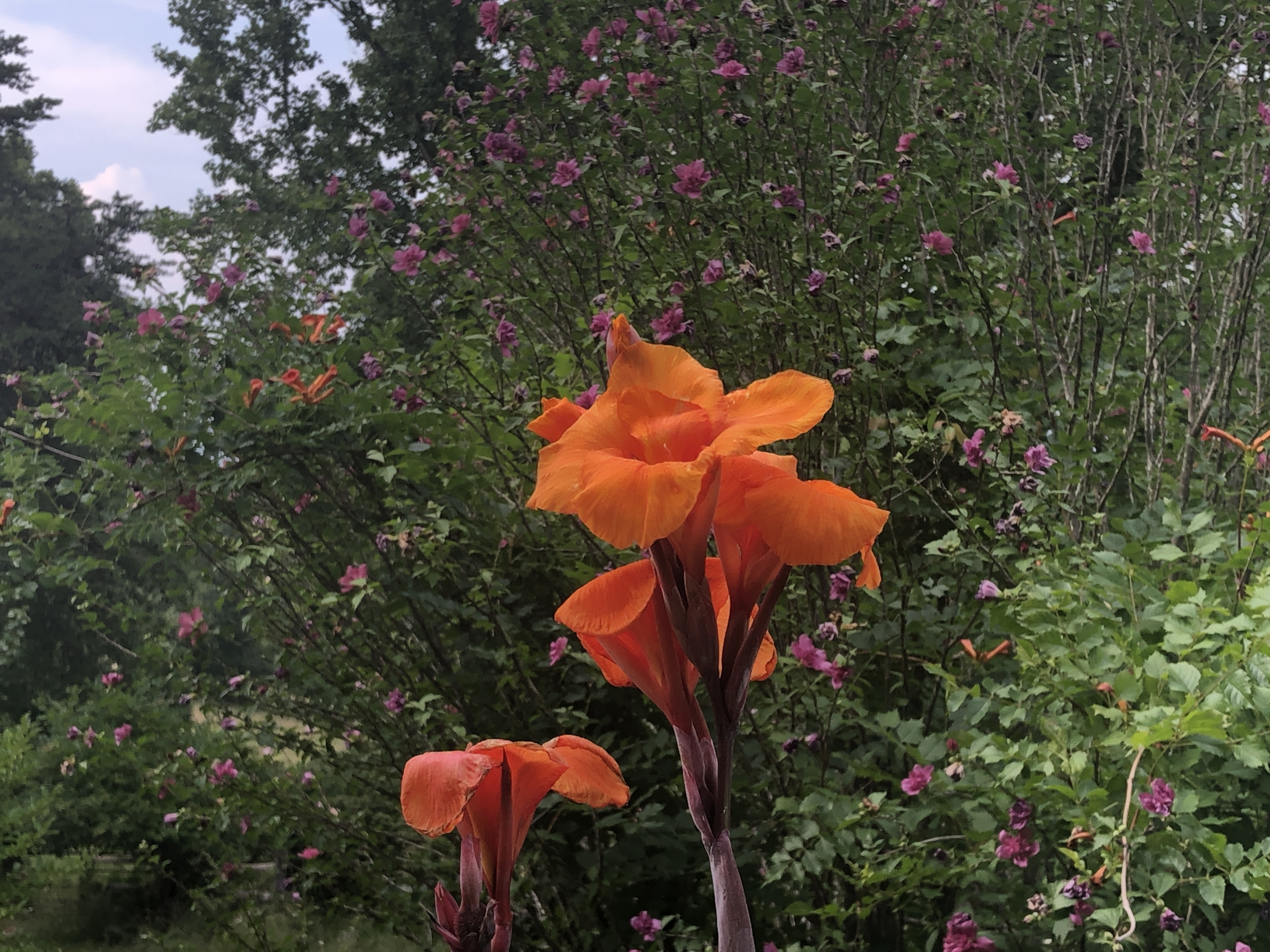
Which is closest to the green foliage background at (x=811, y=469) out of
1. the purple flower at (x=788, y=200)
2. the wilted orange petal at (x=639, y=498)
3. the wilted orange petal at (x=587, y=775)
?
the purple flower at (x=788, y=200)

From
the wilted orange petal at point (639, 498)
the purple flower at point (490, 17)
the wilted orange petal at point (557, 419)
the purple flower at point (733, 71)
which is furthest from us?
the purple flower at point (490, 17)

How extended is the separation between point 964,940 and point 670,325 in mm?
1538

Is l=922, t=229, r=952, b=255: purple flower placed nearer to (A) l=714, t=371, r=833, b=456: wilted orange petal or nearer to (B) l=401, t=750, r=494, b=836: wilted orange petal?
(A) l=714, t=371, r=833, b=456: wilted orange petal

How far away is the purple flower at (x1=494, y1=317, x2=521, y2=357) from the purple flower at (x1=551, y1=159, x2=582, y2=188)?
0.47m

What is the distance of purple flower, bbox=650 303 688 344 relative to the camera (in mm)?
2350

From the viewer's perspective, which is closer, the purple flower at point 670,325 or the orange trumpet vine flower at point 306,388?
the purple flower at point 670,325

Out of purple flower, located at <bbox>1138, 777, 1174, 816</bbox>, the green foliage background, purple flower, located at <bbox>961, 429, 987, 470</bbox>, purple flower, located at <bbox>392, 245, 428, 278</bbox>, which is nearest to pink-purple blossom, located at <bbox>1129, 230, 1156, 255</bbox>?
the green foliage background

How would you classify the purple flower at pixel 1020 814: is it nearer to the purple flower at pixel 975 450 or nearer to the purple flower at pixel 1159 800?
the purple flower at pixel 1159 800

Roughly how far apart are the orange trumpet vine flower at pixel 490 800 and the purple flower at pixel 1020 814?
1.51m

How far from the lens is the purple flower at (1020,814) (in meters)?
1.74

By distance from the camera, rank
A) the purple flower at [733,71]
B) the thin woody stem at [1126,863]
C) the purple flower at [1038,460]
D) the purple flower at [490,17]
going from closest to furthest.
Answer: the thin woody stem at [1126,863] < the purple flower at [1038,460] < the purple flower at [733,71] < the purple flower at [490,17]

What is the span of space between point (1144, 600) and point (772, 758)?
0.99 meters

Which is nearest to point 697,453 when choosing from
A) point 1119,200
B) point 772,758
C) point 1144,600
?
point 1144,600

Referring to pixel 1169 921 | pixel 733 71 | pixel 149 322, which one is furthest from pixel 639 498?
pixel 149 322
